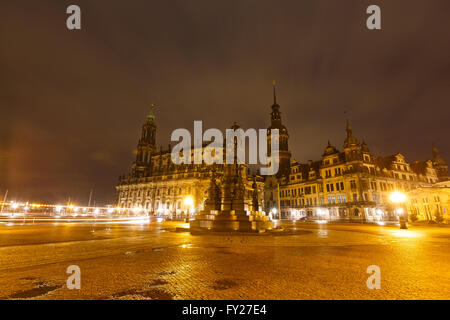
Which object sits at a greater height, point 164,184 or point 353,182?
point 164,184

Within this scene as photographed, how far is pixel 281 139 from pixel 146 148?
59087 mm

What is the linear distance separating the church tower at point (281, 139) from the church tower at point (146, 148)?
51.9 meters

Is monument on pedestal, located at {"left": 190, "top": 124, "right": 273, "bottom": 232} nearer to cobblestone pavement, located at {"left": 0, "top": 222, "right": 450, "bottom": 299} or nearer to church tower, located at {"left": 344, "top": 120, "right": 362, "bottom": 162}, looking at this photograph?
cobblestone pavement, located at {"left": 0, "top": 222, "right": 450, "bottom": 299}

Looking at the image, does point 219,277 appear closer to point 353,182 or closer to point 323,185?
point 353,182

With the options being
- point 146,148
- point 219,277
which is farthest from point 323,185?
point 146,148

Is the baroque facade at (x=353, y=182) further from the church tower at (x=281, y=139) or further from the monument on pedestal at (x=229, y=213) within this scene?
the monument on pedestal at (x=229, y=213)

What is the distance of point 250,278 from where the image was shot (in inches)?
191

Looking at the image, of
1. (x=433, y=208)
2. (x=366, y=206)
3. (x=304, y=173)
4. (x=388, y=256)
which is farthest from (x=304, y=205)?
(x=388, y=256)

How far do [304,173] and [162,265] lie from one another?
57.7 meters

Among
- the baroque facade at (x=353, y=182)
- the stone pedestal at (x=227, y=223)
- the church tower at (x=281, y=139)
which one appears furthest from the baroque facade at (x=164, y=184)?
the stone pedestal at (x=227, y=223)

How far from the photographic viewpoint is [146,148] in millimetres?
94438

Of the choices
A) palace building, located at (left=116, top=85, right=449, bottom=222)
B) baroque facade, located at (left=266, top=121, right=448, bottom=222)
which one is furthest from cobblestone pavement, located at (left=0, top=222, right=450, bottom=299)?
baroque facade, located at (left=266, top=121, right=448, bottom=222)

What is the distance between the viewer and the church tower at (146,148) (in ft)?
292

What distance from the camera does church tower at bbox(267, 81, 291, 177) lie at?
7488 cm
